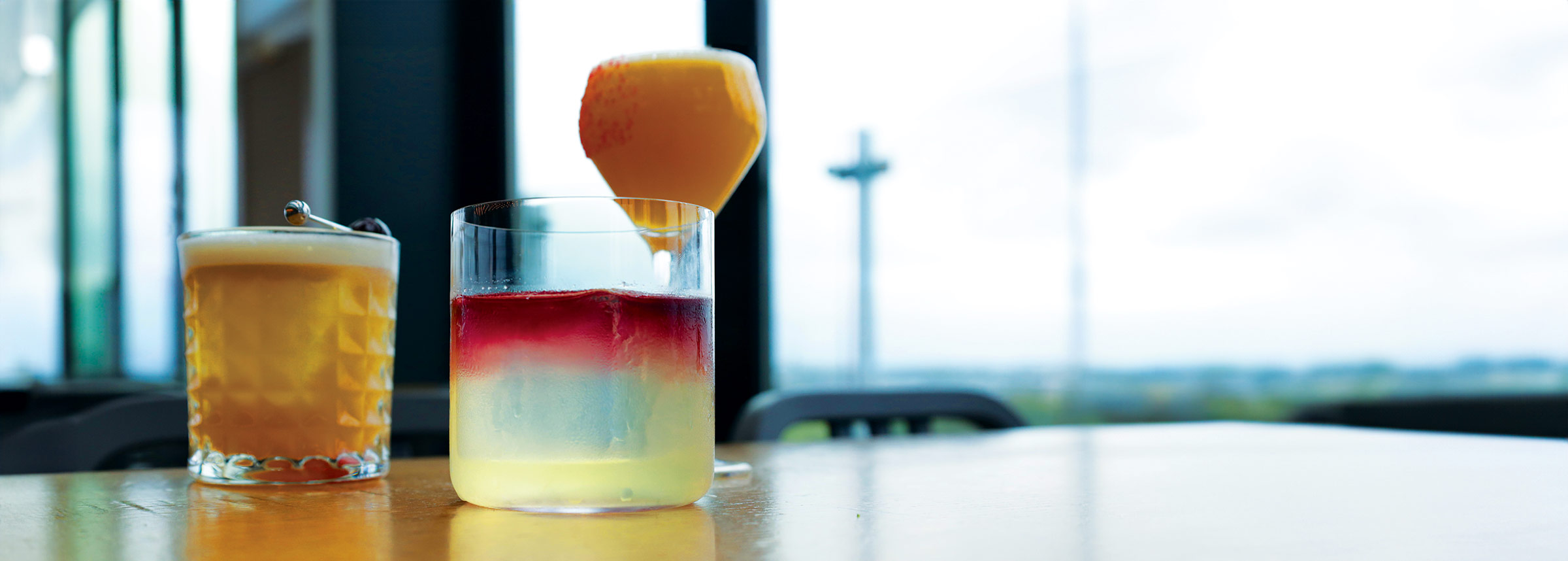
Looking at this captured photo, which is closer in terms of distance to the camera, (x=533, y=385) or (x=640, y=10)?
(x=533, y=385)

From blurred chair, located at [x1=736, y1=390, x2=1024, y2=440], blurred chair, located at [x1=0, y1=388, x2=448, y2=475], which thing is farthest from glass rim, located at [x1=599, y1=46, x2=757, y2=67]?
blurred chair, located at [x1=736, y1=390, x2=1024, y2=440]

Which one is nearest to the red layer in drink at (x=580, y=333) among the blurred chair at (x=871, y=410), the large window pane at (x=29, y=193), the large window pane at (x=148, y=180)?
the blurred chair at (x=871, y=410)

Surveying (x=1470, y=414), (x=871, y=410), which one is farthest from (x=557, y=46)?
(x=1470, y=414)

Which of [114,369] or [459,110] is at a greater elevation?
[459,110]

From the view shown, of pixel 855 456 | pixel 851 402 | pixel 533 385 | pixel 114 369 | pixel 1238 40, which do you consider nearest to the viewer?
pixel 533 385

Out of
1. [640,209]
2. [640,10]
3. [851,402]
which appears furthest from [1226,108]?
[640,209]

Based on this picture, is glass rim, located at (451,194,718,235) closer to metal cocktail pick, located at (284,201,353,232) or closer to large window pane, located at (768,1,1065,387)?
metal cocktail pick, located at (284,201,353,232)

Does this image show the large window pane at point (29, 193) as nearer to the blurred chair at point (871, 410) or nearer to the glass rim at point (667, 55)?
the blurred chair at point (871, 410)

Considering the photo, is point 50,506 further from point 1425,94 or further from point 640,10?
point 1425,94
